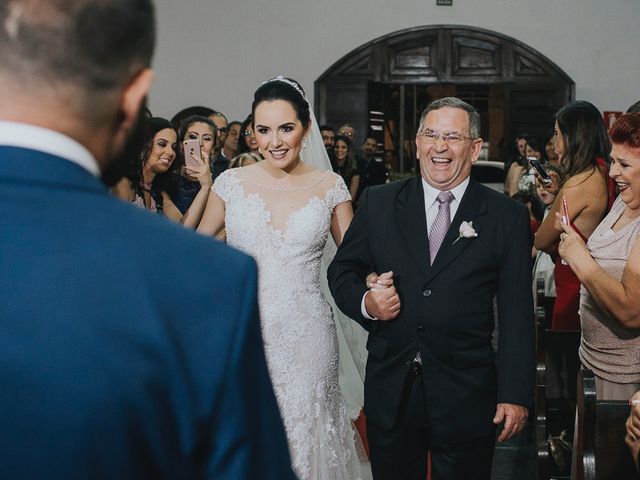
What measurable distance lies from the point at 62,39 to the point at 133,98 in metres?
0.10

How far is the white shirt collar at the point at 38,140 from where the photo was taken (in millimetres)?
945

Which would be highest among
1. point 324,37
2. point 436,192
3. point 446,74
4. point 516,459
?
point 324,37

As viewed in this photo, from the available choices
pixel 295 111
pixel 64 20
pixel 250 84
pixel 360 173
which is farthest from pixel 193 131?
pixel 250 84

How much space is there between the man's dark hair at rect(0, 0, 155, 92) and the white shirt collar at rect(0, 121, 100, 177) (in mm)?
52

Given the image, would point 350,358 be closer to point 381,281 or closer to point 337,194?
point 337,194

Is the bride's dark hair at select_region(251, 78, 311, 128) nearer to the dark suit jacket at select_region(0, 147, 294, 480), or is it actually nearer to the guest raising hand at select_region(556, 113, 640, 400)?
the guest raising hand at select_region(556, 113, 640, 400)

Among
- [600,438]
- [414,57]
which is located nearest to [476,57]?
[414,57]

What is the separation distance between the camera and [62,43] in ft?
3.06

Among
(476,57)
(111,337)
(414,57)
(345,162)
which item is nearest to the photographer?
(111,337)

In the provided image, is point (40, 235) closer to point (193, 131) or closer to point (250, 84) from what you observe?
point (193, 131)

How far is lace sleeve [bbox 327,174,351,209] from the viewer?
392 cm

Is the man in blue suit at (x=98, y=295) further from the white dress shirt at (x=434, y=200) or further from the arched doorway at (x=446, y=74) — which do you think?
the arched doorway at (x=446, y=74)

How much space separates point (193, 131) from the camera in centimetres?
621

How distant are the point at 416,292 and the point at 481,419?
49cm
